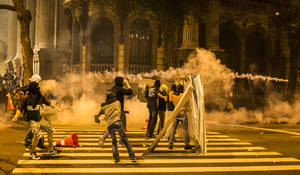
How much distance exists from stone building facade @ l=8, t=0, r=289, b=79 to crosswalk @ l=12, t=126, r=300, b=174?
15619 mm

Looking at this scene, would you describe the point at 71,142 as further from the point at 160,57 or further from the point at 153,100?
the point at 160,57

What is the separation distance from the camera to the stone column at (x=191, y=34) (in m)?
25.5

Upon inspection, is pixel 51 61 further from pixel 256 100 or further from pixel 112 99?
pixel 112 99

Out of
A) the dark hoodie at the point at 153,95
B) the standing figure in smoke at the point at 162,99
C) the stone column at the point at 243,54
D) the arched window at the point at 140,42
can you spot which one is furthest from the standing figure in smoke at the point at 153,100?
the stone column at the point at 243,54

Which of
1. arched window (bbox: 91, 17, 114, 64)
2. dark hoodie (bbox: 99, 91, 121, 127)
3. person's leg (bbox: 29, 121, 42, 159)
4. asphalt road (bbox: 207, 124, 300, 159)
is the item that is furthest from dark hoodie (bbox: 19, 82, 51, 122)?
arched window (bbox: 91, 17, 114, 64)

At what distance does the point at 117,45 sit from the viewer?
2552 cm

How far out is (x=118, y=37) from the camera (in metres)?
25.6

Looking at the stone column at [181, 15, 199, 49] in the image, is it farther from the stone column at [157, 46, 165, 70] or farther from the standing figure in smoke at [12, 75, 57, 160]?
the standing figure in smoke at [12, 75, 57, 160]

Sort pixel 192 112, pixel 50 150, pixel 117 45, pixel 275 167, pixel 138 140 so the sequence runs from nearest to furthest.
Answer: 1. pixel 275 167
2. pixel 50 150
3. pixel 192 112
4. pixel 138 140
5. pixel 117 45

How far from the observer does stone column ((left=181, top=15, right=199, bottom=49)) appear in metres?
25.5

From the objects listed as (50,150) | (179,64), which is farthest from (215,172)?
Result: (179,64)

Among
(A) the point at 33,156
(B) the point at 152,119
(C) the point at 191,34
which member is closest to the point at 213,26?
(C) the point at 191,34

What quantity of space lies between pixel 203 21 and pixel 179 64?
407 cm

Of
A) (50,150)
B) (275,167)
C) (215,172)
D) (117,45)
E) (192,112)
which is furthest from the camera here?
(117,45)
